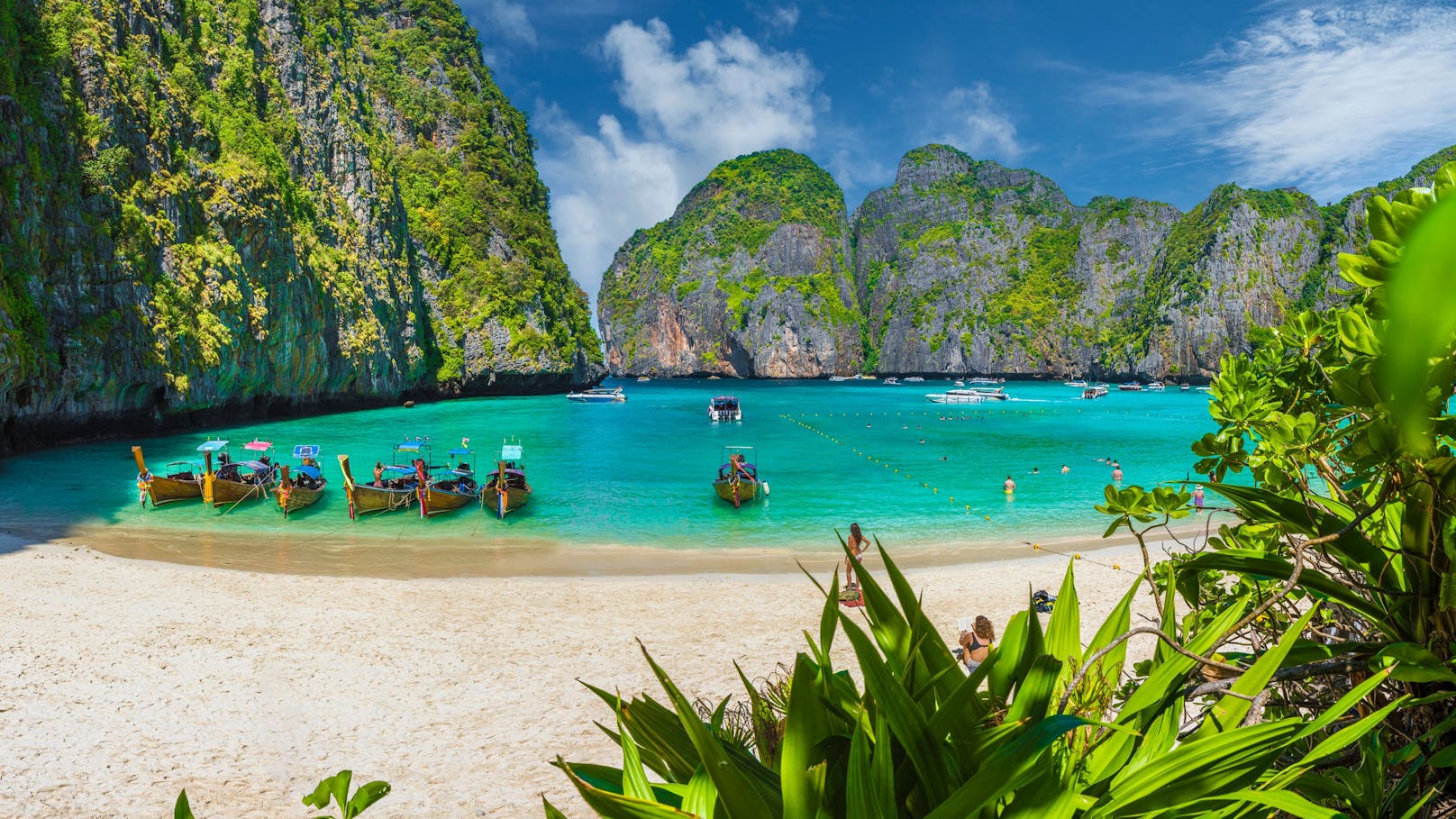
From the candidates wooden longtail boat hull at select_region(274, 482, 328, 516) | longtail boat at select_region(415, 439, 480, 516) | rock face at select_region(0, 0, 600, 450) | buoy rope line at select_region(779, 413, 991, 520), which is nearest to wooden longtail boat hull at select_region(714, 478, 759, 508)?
buoy rope line at select_region(779, 413, 991, 520)

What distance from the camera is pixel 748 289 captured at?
161 metres

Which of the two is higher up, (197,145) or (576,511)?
(197,145)

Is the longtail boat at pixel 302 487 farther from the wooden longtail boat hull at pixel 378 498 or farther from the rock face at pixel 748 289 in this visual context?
the rock face at pixel 748 289

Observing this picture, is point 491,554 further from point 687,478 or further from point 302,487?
point 687,478

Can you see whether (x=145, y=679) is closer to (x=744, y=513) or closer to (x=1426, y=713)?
(x=1426, y=713)

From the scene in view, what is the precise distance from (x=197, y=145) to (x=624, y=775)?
52.0 metres

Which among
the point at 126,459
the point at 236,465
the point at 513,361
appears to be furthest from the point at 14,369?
the point at 513,361

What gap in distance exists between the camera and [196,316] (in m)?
38.4

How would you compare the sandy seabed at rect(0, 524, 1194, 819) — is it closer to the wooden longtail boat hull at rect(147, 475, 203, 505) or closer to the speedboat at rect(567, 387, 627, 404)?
the wooden longtail boat hull at rect(147, 475, 203, 505)

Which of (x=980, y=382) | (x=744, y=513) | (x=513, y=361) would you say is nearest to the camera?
(x=744, y=513)

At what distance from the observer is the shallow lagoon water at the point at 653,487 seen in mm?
18250

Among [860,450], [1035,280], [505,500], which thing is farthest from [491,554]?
[1035,280]

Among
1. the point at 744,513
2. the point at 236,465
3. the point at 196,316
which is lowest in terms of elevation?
the point at 744,513

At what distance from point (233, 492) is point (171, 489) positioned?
1551 mm
